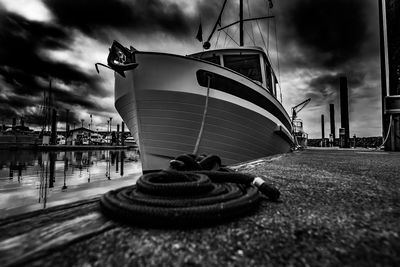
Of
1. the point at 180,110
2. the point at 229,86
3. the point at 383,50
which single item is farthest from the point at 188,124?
the point at 383,50

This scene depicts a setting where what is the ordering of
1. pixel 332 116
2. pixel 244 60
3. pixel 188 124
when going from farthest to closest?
pixel 332 116
pixel 244 60
pixel 188 124

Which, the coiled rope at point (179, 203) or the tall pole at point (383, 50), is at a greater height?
the tall pole at point (383, 50)

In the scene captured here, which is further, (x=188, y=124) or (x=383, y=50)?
(x=383, y=50)

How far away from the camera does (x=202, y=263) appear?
0.55m

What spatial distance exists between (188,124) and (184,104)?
1.46ft

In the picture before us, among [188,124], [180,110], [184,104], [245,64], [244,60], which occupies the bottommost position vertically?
[188,124]

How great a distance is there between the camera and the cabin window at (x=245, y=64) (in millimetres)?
5684

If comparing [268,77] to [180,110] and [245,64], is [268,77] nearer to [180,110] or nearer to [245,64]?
[245,64]

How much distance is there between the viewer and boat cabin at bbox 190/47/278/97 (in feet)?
18.4

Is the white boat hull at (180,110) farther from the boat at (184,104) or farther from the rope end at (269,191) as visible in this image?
the rope end at (269,191)

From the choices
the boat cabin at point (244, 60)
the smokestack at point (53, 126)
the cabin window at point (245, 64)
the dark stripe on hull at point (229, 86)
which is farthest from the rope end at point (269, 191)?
the smokestack at point (53, 126)

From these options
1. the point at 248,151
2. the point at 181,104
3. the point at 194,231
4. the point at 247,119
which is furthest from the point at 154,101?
the point at 194,231

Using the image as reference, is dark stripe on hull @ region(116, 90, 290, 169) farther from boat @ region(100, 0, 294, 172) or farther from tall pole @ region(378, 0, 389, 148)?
tall pole @ region(378, 0, 389, 148)

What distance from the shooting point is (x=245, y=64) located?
5840 millimetres
